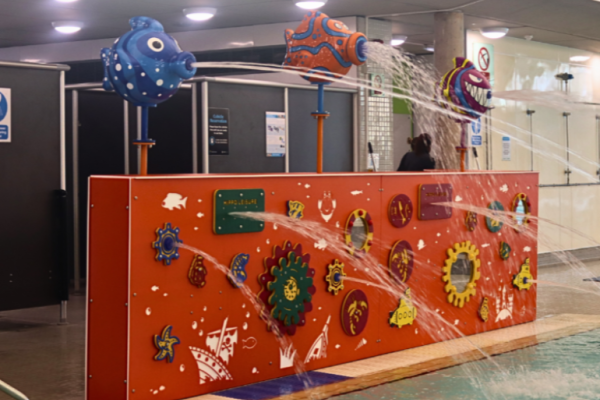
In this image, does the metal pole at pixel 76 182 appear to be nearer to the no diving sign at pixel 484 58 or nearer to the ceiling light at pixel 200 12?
the ceiling light at pixel 200 12

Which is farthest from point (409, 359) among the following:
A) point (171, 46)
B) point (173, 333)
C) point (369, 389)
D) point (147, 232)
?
point (171, 46)

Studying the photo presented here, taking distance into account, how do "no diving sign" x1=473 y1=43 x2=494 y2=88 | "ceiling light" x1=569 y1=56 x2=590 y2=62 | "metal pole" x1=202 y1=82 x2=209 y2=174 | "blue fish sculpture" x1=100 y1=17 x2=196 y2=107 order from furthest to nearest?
"ceiling light" x1=569 y1=56 x2=590 y2=62
"no diving sign" x1=473 y1=43 x2=494 y2=88
"metal pole" x1=202 y1=82 x2=209 y2=174
"blue fish sculpture" x1=100 y1=17 x2=196 y2=107

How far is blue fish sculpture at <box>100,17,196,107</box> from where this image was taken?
12.7ft

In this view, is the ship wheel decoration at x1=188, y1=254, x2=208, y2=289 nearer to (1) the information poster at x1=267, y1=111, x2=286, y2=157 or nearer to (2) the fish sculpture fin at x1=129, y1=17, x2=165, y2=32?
(2) the fish sculpture fin at x1=129, y1=17, x2=165, y2=32

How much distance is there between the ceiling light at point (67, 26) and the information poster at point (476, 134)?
4.97 metres

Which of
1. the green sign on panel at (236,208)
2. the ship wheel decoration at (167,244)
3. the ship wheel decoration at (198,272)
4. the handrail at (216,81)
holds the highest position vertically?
the handrail at (216,81)

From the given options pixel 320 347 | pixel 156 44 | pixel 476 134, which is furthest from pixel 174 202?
pixel 476 134

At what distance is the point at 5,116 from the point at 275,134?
2.61 metres

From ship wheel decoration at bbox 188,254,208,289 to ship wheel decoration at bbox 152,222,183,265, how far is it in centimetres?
11

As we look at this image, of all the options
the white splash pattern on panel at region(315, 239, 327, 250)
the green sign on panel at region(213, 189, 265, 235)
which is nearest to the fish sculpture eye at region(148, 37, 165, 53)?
the green sign on panel at region(213, 189, 265, 235)

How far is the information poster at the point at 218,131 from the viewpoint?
6968mm

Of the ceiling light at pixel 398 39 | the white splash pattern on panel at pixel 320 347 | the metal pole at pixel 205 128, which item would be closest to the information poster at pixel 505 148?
the ceiling light at pixel 398 39

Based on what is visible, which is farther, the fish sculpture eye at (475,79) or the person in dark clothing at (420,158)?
the person in dark clothing at (420,158)

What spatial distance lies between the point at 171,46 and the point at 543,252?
796 cm
